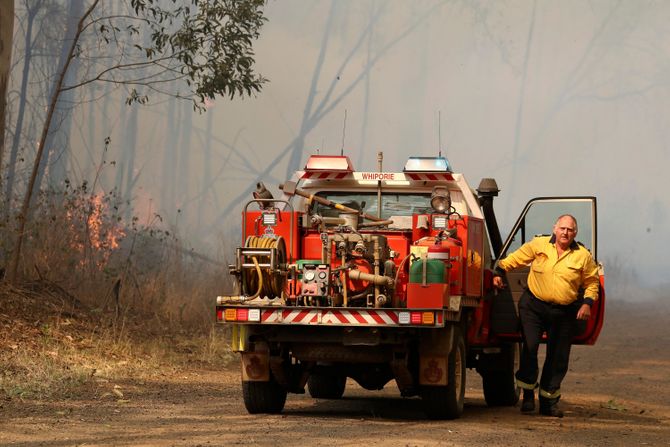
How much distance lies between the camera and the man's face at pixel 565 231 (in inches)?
495

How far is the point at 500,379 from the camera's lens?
14.3 metres

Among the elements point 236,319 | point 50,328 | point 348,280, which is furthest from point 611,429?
point 50,328

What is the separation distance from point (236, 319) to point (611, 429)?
334 centimetres

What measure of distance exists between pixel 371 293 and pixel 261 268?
94 centimetres

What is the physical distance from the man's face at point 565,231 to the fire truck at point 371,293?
18.2 inches

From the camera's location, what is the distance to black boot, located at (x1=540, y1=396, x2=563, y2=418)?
1277 cm

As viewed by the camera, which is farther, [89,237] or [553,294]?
[89,237]

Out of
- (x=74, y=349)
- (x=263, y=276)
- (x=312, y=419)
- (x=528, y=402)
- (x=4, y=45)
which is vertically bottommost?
(x=312, y=419)

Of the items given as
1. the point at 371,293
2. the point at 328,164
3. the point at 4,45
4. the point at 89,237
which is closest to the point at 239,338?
the point at 371,293

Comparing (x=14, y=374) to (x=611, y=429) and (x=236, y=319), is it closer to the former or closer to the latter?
(x=236, y=319)

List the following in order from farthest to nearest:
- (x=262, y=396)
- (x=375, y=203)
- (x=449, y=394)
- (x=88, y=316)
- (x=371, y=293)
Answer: (x=88, y=316) → (x=375, y=203) → (x=262, y=396) → (x=449, y=394) → (x=371, y=293)

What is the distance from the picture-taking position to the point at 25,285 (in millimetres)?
19766

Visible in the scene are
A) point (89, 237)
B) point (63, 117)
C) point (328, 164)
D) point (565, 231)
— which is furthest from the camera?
point (63, 117)

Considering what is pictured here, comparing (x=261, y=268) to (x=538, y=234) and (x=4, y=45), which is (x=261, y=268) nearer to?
(x=538, y=234)
